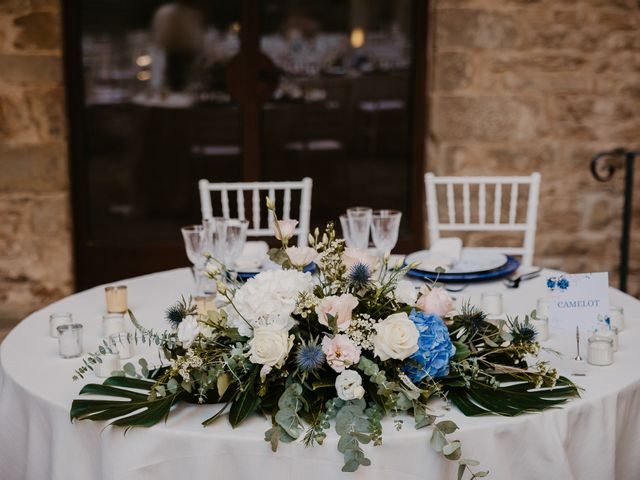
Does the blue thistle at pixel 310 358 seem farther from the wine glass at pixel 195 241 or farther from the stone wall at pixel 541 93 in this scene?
the stone wall at pixel 541 93

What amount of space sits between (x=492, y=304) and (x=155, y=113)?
2.61 m

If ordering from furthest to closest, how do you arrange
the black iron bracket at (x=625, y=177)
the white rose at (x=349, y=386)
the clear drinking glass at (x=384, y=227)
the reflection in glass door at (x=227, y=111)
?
the reflection in glass door at (x=227, y=111), the black iron bracket at (x=625, y=177), the clear drinking glass at (x=384, y=227), the white rose at (x=349, y=386)

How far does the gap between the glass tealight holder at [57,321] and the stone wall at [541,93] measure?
89.4 inches

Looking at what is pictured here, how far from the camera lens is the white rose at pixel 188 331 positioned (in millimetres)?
1242

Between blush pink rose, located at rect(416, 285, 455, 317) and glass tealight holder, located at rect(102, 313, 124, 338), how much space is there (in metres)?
0.65

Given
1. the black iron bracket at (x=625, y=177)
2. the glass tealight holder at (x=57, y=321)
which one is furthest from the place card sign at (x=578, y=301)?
the black iron bracket at (x=625, y=177)

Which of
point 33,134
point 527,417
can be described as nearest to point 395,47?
point 33,134

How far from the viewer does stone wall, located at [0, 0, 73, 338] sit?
134 inches

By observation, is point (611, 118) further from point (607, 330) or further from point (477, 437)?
point (477, 437)

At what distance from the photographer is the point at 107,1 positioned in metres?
3.84

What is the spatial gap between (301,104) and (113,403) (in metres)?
2.88

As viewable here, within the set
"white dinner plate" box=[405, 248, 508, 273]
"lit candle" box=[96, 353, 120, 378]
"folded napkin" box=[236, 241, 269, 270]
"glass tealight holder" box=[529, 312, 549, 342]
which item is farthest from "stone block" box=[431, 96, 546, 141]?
"lit candle" box=[96, 353, 120, 378]

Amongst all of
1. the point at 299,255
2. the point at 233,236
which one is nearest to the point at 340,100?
the point at 233,236

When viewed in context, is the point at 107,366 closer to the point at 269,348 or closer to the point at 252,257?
the point at 269,348
